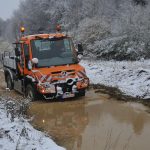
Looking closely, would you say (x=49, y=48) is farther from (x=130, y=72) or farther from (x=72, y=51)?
(x=130, y=72)

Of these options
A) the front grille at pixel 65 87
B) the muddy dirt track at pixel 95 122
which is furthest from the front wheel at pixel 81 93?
the front grille at pixel 65 87

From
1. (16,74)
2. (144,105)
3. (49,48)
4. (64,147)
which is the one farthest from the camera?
(16,74)

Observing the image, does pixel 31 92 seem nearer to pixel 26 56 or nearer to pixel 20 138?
pixel 26 56

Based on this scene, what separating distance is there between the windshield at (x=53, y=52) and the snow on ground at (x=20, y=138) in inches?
173

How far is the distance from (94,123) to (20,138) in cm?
315

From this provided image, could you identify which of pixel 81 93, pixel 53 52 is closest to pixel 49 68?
pixel 53 52

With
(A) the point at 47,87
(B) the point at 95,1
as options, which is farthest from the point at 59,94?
(B) the point at 95,1

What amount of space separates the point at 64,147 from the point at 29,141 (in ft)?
2.96

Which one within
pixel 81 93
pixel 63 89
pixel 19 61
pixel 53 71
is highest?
pixel 19 61

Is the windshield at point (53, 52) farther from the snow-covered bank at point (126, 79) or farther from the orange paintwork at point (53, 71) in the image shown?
the snow-covered bank at point (126, 79)

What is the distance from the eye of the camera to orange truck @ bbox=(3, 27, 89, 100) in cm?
1376

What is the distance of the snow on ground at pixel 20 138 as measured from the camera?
819cm

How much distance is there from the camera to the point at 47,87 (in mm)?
13664

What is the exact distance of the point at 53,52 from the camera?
1439 cm
